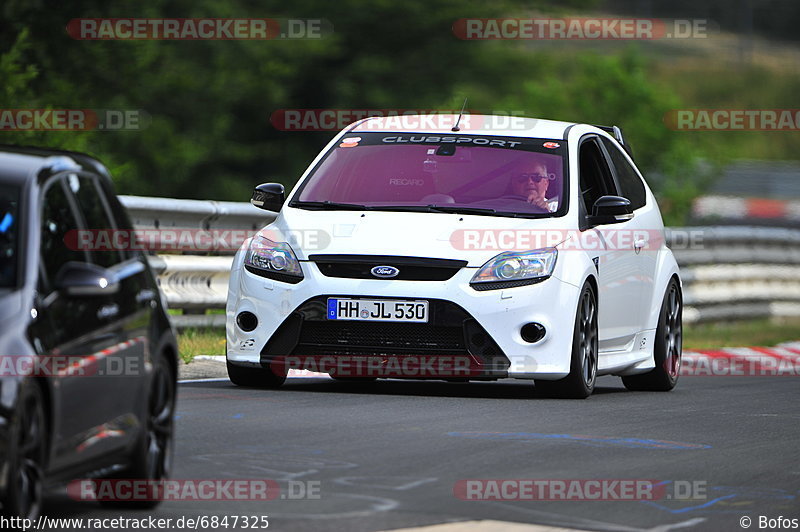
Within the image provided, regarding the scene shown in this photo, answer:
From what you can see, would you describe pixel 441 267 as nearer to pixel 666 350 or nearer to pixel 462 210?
pixel 462 210

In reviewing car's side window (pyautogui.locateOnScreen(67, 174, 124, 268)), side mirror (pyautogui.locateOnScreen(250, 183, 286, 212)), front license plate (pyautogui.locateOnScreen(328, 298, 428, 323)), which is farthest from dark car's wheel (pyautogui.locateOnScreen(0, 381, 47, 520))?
side mirror (pyautogui.locateOnScreen(250, 183, 286, 212))

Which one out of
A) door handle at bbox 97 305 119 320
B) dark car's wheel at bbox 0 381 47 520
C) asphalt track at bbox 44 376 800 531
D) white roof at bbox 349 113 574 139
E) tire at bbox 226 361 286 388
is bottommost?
asphalt track at bbox 44 376 800 531

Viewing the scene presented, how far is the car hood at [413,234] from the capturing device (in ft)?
38.5

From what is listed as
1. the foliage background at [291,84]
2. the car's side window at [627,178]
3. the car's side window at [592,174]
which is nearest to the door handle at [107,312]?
the car's side window at [592,174]

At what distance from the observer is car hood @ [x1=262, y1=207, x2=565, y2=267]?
11734 millimetres

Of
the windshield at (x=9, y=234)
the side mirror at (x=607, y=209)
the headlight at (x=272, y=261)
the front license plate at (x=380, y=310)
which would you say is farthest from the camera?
the side mirror at (x=607, y=209)

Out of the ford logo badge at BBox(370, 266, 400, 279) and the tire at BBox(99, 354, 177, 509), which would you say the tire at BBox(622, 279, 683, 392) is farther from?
the tire at BBox(99, 354, 177, 509)

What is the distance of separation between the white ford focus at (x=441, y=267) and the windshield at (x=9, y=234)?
466 cm

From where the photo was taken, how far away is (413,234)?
1185 cm

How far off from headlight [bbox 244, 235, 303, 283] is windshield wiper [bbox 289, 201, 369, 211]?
0.47 m

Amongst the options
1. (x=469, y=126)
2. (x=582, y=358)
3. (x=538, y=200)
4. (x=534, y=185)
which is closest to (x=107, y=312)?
(x=582, y=358)

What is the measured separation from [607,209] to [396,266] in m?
1.75

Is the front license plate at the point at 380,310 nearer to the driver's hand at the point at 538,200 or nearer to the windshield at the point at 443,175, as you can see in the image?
the windshield at the point at 443,175

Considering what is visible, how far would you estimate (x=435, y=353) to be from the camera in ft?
38.1
